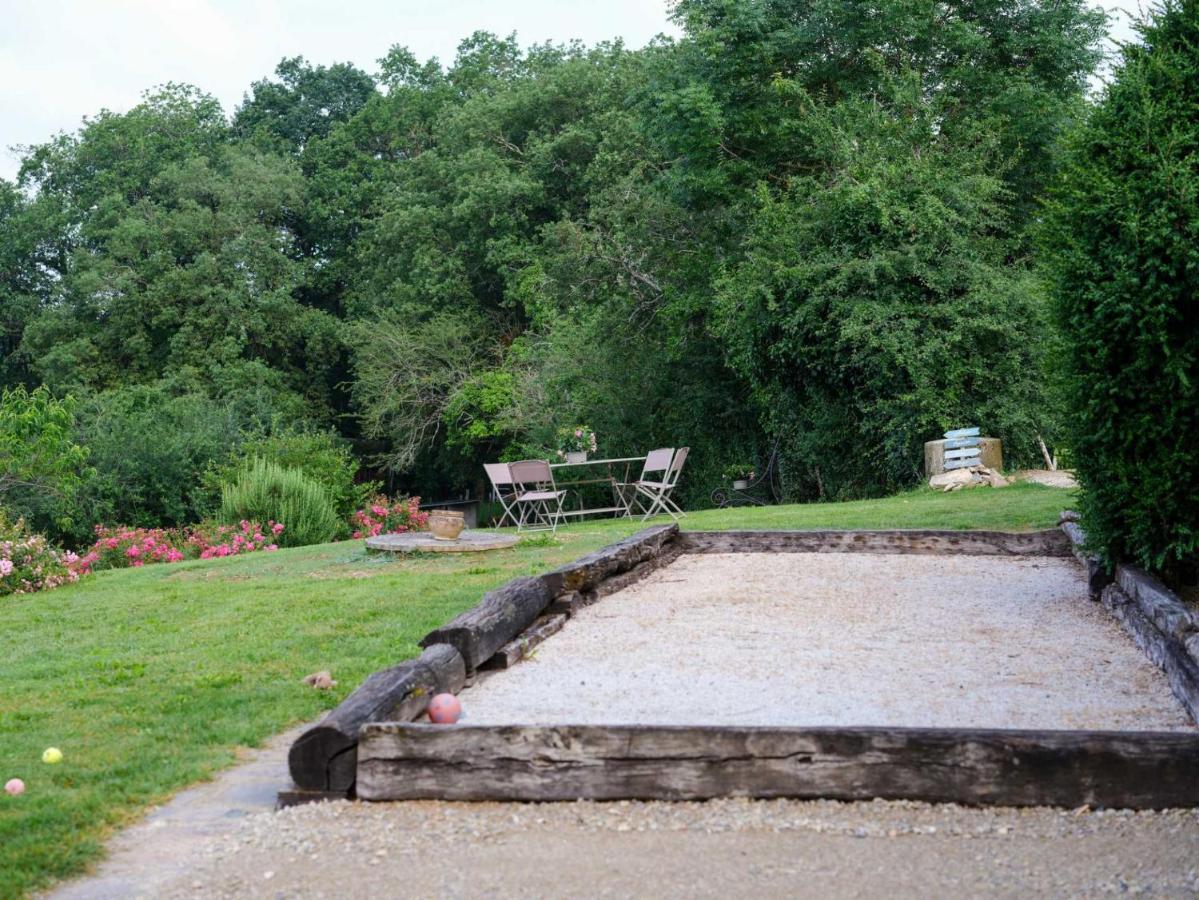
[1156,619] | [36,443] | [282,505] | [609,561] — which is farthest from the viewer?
[282,505]

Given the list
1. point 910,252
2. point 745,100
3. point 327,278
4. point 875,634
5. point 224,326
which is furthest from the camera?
point 327,278

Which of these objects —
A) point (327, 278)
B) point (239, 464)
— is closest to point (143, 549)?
point (239, 464)

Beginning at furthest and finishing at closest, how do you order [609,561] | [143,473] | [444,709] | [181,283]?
[181,283] < [143,473] < [609,561] < [444,709]

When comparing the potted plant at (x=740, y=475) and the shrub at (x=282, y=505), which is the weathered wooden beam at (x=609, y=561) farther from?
the potted plant at (x=740, y=475)

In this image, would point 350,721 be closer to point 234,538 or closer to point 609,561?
point 609,561

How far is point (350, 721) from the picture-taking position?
146 inches

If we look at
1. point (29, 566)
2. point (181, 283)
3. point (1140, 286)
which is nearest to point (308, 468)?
point (29, 566)

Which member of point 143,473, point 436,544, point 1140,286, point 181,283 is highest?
point 181,283

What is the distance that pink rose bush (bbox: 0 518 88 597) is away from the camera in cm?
1010

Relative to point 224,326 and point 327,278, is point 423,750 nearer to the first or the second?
point 224,326

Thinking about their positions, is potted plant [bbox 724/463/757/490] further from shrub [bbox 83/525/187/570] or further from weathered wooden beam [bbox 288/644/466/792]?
weathered wooden beam [bbox 288/644/466/792]

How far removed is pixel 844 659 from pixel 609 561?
2571mm

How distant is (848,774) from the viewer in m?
3.49

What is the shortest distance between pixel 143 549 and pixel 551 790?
1200cm
